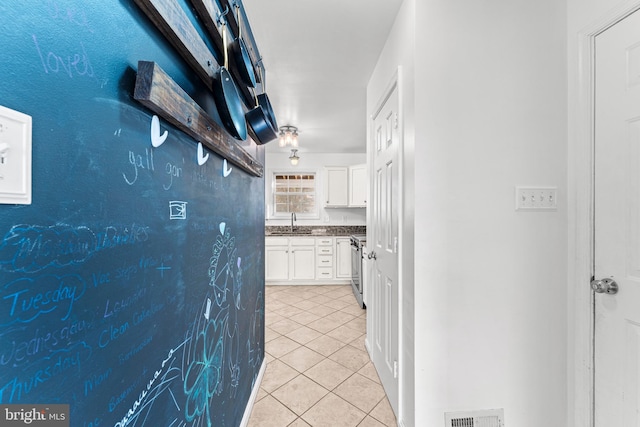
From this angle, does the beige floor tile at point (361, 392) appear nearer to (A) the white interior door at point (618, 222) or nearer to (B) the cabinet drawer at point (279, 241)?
(A) the white interior door at point (618, 222)

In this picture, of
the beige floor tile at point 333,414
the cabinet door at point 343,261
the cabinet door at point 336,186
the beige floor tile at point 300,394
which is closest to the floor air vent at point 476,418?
the beige floor tile at point 333,414

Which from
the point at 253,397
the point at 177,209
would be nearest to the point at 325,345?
the point at 253,397

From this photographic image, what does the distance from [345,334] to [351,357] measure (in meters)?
0.43

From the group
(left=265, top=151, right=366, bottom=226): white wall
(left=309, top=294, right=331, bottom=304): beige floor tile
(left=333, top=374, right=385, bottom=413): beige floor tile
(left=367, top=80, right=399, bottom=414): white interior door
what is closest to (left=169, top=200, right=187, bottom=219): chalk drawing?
(left=367, top=80, right=399, bottom=414): white interior door

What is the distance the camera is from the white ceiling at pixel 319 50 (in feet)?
4.86

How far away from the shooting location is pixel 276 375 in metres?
2.00

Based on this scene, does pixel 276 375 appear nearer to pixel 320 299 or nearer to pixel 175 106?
pixel 320 299

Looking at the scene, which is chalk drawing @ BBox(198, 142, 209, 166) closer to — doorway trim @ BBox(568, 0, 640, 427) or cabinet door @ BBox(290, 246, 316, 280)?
doorway trim @ BBox(568, 0, 640, 427)

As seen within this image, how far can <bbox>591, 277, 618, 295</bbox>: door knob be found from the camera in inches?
43.8

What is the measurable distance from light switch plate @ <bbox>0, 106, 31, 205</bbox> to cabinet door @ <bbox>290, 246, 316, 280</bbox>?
4.30 metres

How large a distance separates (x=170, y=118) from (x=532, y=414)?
1933 mm

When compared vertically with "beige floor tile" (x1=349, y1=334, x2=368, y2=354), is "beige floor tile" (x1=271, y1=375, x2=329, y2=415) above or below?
below

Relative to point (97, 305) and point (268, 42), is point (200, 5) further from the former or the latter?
Answer: point (268, 42)

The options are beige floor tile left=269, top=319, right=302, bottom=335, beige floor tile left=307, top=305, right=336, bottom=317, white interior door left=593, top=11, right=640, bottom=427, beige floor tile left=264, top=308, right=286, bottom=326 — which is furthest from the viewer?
beige floor tile left=307, top=305, right=336, bottom=317
